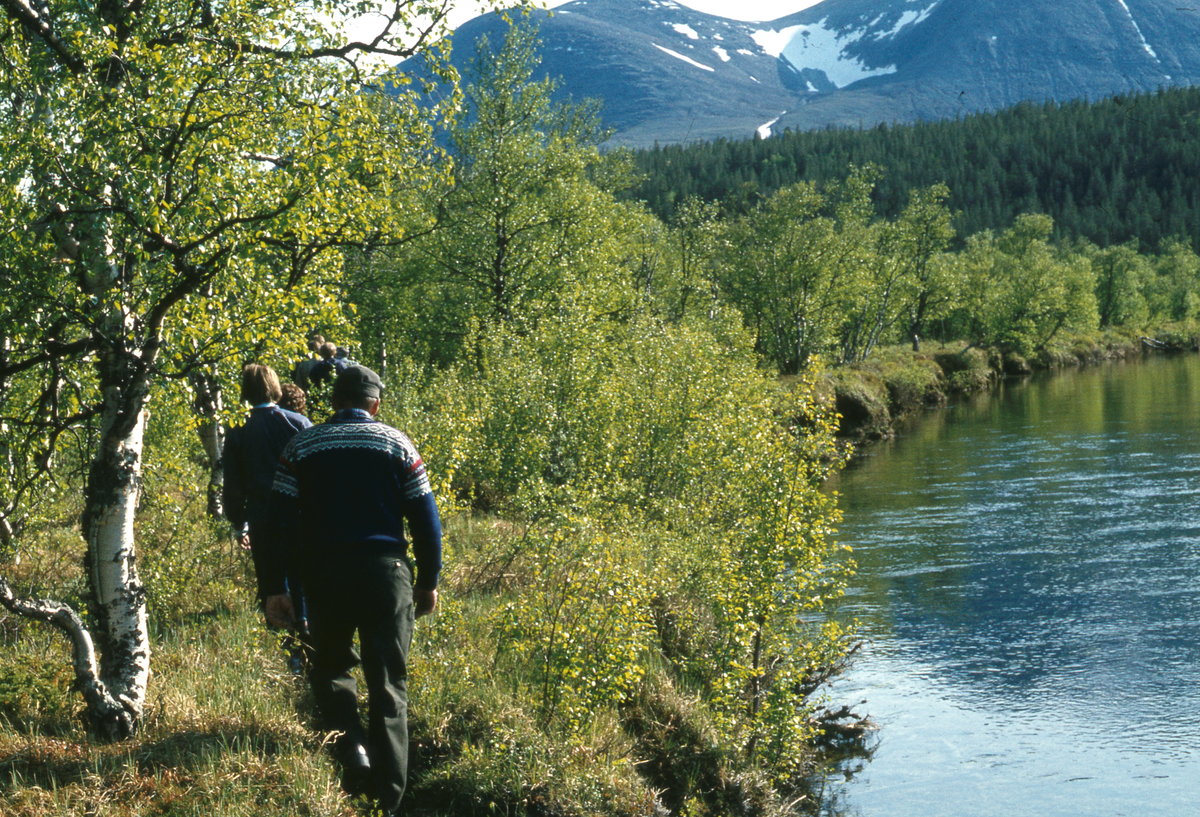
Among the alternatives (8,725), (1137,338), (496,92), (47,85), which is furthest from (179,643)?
(1137,338)

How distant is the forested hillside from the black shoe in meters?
142

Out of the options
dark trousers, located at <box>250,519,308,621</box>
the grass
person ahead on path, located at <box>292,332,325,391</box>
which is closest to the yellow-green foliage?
the grass

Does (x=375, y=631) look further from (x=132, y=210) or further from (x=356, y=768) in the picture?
(x=132, y=210)

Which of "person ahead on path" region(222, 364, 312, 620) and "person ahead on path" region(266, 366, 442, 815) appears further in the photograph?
"person ahead on path" region(222, 364, 312, 620)

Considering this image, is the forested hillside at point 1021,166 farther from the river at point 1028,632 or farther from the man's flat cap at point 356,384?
the man's flat cap at point 356,384

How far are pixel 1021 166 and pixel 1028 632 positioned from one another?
179477 millimetres

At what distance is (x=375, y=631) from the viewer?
18.5 ft

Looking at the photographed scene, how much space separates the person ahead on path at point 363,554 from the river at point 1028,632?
6317 mm

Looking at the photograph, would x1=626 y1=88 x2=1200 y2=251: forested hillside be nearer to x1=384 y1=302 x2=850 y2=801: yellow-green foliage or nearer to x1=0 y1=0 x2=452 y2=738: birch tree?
x1=384 y1=302 x2=850 y2=801: yellow-green foliage

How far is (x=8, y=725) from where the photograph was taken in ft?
20.8

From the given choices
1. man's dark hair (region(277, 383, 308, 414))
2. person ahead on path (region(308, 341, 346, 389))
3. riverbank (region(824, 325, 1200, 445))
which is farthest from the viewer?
Answer: riverbank (region(824, 325, 1200, 445))

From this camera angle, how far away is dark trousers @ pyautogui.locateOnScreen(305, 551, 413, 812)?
559 cm

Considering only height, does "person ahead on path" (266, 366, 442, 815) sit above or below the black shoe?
above

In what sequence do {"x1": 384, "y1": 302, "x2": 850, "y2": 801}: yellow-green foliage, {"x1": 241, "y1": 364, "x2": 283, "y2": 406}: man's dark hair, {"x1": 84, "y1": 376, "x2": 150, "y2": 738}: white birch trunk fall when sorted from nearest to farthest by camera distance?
{"x1": 84, "y1": 376, "x2": 150, "y2": 738}: white birch trunk
{"x1": 241, "y1": 364, "x2": 283, "y2": 406}: man's dark hair
{"x1": 384, "y1": 302, "x2": 850, "y2": 801}: yellow-green foliage
